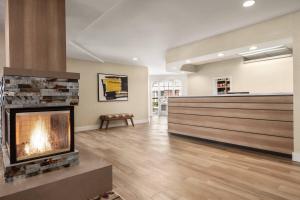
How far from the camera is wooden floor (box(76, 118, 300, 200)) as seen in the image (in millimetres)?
1985

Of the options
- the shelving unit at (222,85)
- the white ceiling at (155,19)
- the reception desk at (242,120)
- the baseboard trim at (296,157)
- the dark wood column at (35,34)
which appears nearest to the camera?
the dark wood column at (35,34)

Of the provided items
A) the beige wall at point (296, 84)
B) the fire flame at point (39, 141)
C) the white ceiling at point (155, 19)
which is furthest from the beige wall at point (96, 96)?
the beige wall at point (296, 84)

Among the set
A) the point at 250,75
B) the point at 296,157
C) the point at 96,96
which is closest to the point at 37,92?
the point at 296,157

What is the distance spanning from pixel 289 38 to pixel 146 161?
3.31m

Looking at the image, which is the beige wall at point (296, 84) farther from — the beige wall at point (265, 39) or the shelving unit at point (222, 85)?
the shelving unit at point (222, 85)

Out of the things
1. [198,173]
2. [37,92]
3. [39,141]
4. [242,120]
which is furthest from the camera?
[242,120]

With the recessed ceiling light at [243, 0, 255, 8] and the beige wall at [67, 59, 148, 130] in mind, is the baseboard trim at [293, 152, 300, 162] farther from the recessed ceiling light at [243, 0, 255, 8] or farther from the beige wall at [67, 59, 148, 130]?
the beige wall at [67, 59, 148, 130]

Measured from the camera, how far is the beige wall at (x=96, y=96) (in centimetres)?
591

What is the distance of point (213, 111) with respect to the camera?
4.18 meters

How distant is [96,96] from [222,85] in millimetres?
4761

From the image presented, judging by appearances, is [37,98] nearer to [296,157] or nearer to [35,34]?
[35,34]

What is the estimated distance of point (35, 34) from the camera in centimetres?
184

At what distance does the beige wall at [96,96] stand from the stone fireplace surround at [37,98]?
4150 mm

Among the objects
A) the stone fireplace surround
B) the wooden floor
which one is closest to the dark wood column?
the stone fireplace surround
